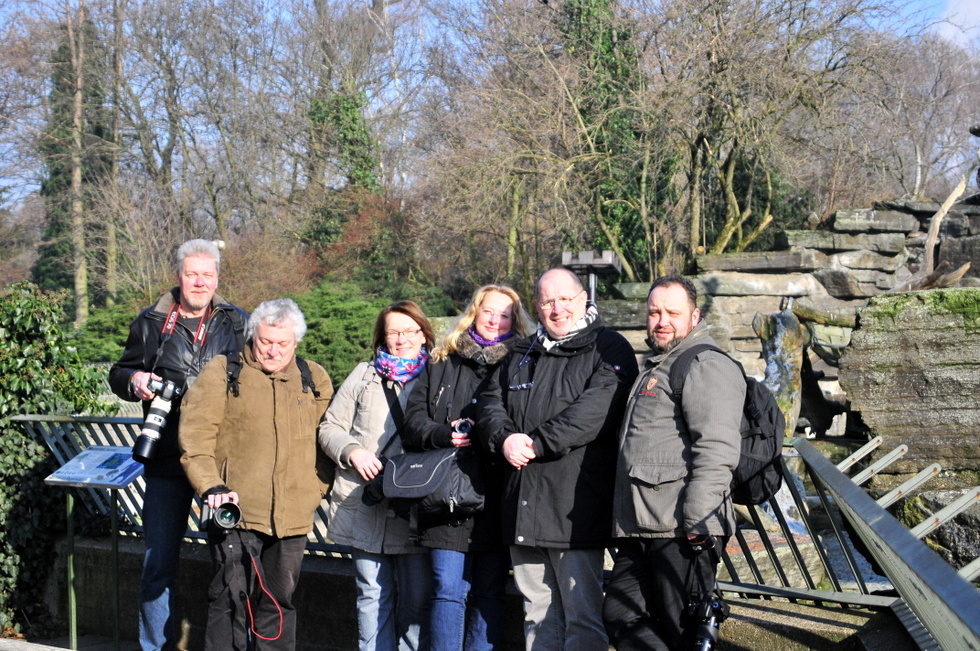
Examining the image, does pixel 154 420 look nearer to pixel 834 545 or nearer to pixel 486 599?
pixel 486 599

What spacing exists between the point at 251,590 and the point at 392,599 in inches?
22.9

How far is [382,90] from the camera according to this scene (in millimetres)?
25781

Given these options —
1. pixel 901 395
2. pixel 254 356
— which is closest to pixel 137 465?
pixel 254 356

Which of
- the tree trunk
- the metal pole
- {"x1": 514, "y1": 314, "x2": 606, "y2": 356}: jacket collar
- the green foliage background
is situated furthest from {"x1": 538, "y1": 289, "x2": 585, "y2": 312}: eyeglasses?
the tree trunk

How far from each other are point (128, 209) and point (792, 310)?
17.4m

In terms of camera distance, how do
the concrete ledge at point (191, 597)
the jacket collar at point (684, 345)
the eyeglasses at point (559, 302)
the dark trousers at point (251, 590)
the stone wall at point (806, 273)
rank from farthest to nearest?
the stone wall at point (806, 273), the concrete ledge at point (191, 597), the dark trousers at point (251, 590), the eyeglasses at point (559, 302), the jacket collar at point (684, 345)

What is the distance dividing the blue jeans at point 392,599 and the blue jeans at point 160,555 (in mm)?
867

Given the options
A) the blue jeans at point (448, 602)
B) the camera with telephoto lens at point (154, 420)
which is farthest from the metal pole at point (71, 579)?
the blue jeans at point (448, 602)

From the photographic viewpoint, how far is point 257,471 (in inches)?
165

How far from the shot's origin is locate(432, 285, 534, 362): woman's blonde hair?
427cm

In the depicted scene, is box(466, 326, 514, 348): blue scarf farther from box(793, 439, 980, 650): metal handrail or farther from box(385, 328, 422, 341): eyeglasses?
box(793, 439, 980, 650): metal handrail

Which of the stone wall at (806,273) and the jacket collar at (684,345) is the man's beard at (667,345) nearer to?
the jacket collar at (684,345)

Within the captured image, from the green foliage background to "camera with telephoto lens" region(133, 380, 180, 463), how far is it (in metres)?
2.10

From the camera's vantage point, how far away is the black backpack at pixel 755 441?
3.49 meters
